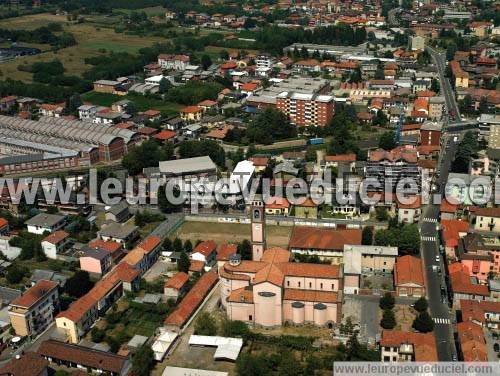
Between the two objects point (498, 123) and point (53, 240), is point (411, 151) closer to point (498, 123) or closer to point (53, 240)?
point (498, 123)

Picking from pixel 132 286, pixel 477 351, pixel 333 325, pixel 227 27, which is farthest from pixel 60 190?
pixel 227 27

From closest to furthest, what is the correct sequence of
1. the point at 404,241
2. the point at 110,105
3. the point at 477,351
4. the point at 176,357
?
the point at 477,351 < the point at 176,357 < the point at 404,241 < the point at 110,105

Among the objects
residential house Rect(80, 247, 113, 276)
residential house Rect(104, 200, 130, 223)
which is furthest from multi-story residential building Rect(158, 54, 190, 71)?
residential house Rect(80, 247, 113, 276)

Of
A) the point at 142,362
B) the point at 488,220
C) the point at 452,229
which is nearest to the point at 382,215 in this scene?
the point at 452,229

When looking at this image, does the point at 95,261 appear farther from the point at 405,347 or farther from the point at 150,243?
the point at 405,347

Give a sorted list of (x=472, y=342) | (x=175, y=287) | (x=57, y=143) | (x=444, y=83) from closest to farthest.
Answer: (x=472, y=342), (x=175, y=287), (x=57, y=143), (x=444, y=83)

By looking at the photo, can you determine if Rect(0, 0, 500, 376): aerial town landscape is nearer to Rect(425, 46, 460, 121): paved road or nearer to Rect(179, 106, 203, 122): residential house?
Rect(179, 106, 203, 122): residential house
